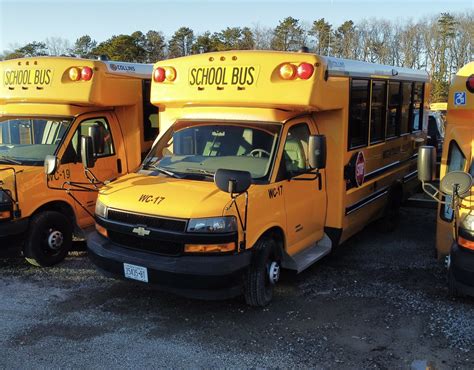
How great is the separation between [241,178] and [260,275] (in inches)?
41.2

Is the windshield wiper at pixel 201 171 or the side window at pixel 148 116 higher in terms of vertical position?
the side window at pixel 148 116

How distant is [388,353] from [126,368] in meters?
2.17

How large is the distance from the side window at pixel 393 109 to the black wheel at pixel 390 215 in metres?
1.02

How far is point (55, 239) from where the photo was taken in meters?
6.39

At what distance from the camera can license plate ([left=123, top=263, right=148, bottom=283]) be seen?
4.57m

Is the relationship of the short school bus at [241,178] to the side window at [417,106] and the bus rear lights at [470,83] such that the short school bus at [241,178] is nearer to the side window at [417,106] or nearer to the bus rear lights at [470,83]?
the bus rear lights at [470,83]

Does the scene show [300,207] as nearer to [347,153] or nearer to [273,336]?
[347,153]

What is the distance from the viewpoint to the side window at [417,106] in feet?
28.2

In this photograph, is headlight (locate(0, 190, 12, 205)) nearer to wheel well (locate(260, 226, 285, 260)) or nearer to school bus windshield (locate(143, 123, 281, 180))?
school bus windshield (locate(143, 123, 281, 180))

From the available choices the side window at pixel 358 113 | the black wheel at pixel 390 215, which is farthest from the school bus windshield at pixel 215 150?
the black wheel at pixel 390 215

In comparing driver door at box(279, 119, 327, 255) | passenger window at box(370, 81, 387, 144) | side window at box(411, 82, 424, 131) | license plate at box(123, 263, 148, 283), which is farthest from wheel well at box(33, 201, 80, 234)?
side window at box(411, 82, 424, 131)

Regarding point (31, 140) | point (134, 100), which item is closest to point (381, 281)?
point (134, 100)

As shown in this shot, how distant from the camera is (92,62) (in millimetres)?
6488

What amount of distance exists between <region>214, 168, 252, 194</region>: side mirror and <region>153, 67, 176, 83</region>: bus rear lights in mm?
1745
